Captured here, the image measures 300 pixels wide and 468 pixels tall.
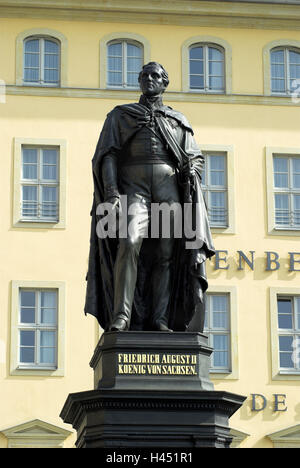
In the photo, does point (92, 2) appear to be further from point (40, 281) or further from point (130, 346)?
point (130, 346)

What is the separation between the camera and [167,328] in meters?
11.9

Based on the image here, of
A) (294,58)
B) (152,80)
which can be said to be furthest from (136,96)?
(152,80)

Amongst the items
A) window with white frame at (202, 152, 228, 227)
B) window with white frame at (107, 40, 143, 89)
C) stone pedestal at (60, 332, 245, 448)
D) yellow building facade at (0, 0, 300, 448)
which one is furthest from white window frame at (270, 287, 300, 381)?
stone pedestal at (60, 332, 245, 448)

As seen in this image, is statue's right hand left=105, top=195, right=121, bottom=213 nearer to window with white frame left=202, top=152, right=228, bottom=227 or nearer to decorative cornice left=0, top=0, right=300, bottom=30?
window with white frame left=202, top=152, right=228, bottom=227

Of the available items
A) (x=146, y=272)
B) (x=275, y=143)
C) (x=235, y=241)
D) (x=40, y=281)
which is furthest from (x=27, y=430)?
(x=146, y=272)

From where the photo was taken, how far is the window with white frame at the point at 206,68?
3144cm

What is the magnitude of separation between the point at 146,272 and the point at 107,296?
0.41 metres

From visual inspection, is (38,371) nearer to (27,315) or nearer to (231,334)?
(27,315)

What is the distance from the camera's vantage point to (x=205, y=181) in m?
30.7

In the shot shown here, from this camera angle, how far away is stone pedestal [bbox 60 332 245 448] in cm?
1105

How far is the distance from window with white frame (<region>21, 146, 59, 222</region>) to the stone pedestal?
1879 cm

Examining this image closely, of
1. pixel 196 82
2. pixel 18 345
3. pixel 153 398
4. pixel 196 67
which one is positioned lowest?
pixel 153 398

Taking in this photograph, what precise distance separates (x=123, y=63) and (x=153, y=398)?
20809 millimetres

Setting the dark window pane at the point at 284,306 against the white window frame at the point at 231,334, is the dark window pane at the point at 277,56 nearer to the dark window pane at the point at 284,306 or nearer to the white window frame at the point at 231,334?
the white window frame at the point at 231,334
